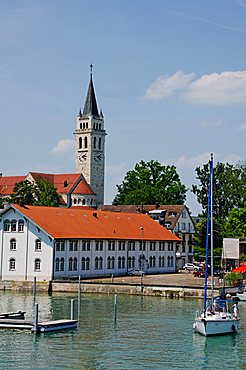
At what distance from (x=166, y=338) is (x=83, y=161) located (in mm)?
128598

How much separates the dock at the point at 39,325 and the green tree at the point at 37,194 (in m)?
68.8

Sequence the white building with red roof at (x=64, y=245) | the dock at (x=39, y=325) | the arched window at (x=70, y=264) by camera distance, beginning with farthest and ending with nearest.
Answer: the arched window at (x=70, y=264)
the white building with red roof at (x=64, y=245)
the dock at (x=39, y=325)

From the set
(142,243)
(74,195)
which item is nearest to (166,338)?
(142,243)

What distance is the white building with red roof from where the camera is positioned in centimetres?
7756

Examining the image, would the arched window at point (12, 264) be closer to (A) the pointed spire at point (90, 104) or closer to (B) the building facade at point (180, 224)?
(B) the building facade at point (180, 224)

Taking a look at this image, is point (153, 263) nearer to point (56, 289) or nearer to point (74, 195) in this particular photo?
point (56, 289)

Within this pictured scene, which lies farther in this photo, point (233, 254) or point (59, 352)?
point (233, 254)

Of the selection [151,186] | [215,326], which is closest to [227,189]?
[151,186]

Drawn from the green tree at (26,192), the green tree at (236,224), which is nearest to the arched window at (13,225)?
the green tree at (236,224)

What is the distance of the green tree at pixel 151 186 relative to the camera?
464 ft

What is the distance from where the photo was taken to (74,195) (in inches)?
5792

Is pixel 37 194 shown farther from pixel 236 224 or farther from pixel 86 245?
pixel 86 245

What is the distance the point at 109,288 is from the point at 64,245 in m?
9.35

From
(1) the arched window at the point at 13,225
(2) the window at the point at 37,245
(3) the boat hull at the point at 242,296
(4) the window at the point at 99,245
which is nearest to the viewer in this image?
(3) the boat hull at the point at 242,296
